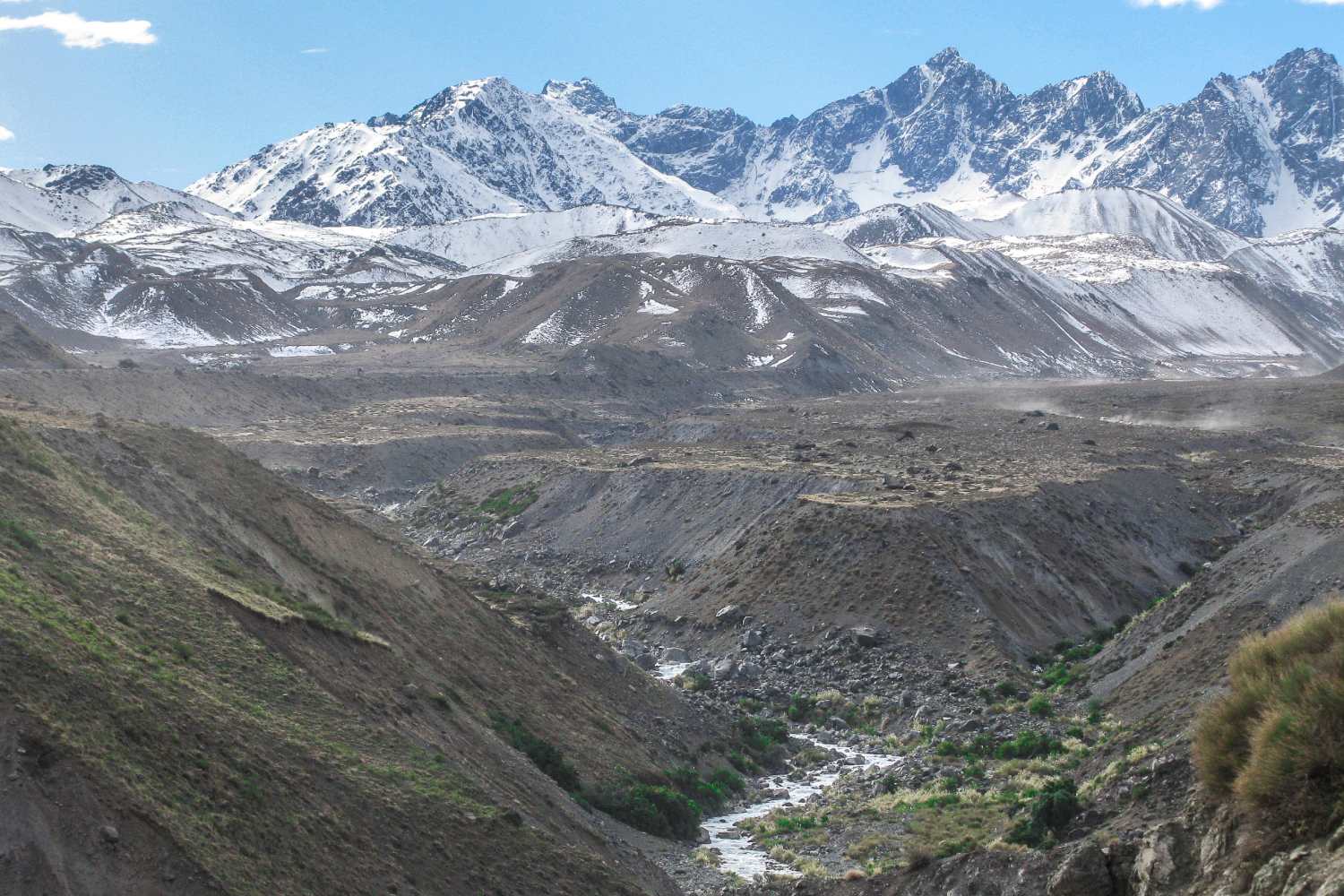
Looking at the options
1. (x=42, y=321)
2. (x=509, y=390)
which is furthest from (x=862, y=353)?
(x=42, y=321)

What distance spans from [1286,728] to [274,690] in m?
12.4

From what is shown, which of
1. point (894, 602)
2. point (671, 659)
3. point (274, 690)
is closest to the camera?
point (274, 690)

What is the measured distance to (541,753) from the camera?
2152 cm

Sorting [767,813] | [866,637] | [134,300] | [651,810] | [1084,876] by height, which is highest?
[134,300]

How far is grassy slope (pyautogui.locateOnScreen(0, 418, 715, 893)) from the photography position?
1452 centimetres

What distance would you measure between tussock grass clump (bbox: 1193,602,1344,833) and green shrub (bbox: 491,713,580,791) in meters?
11.6

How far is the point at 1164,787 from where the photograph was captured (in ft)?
46.3

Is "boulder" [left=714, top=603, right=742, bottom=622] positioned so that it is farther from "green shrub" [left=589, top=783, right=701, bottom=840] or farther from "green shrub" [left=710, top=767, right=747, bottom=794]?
"green shrub" [left=589, top=783, right=701, bottom=840]

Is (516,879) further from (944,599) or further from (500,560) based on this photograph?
(500,560)

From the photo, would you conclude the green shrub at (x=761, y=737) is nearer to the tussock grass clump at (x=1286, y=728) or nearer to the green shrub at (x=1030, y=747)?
the green shrub at (x=1030, y=747)

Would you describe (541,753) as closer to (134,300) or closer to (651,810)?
(651,810)

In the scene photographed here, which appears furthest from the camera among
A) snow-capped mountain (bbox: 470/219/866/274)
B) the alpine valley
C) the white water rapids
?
snow-capped mountain (bbox: 470/219/866/274)

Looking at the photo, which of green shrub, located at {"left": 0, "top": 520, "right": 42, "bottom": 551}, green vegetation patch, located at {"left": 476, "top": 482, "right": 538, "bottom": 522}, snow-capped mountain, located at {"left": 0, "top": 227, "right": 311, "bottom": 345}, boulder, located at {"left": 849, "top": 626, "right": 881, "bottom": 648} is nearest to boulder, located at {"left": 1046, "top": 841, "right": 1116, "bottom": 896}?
green shrub, located at {"left": 0, "top": 520, "right": 42, "bottom": 551}

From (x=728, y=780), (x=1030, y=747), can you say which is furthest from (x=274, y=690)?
(x=1030, y=747)
